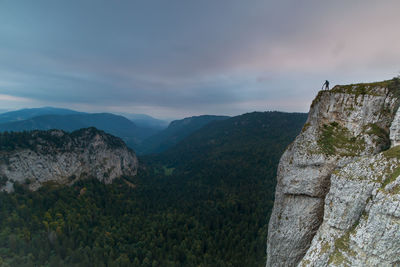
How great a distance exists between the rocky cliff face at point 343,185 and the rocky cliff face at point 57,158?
121 metres

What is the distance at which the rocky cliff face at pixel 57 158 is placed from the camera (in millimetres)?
90562

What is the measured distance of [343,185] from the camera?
1413 cm

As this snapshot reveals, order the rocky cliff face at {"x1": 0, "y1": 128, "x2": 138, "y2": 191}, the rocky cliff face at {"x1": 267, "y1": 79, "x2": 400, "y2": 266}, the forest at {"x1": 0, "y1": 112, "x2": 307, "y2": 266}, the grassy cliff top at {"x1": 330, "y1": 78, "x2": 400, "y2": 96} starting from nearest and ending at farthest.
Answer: the rocky cliff face at {"x1": 267, "y1": 79, "x2": 400, "y2": 266}, the grassy cliff top at {"x1": 330, "y1": 78, "x2": 400, "y2": 96}, the forest at {"x1": 0, "y1": 112, "x2": 307, "y2": 266}, the rocky cliff face at {"x1": 0, "y1": 128, "x2": 138, "y2": 191}

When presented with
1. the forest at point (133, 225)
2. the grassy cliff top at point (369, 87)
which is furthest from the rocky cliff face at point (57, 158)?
the grassy cliff top at point (369, 87)

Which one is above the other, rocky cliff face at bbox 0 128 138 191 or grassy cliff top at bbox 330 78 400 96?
grassy cliff top at bbox 330 78 400 96

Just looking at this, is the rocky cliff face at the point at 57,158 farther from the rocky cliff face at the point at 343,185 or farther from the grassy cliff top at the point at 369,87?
the grassy cliff top at the point at 369,87

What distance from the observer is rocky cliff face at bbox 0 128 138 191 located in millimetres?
90562

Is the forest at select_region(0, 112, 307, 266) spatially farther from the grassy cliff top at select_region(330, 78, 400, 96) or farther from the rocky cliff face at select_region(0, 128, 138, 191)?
the grassy cliff top at select_region(330, 78, 400, 96)

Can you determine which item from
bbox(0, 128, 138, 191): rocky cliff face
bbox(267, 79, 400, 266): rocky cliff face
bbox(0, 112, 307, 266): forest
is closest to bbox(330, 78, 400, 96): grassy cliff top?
bbox(267, 79, 400, 266): rocky cliff face

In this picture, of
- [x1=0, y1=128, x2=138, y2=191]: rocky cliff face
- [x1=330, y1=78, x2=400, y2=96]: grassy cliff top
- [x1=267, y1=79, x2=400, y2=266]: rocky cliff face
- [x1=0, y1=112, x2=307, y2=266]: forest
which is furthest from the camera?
[x1=0, y1=128, x2=138, y2=191]: rocky cliff face

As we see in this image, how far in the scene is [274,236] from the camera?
68.2 feet

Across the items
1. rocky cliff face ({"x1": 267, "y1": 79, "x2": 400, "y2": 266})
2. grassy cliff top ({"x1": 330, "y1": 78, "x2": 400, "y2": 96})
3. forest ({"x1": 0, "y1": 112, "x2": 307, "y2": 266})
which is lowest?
forest ({"x1": 0, "y1": 112, "x2": 307, "y2": 266})

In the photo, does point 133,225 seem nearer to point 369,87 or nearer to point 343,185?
point 343,185

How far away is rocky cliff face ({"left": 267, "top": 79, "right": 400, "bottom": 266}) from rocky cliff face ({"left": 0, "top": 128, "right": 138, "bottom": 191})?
120727 mm
